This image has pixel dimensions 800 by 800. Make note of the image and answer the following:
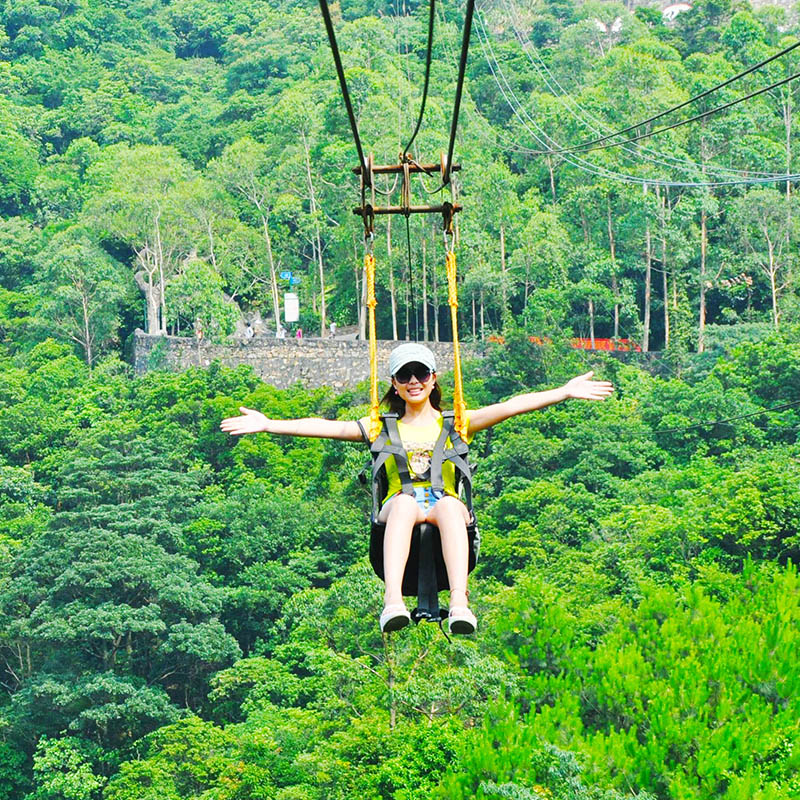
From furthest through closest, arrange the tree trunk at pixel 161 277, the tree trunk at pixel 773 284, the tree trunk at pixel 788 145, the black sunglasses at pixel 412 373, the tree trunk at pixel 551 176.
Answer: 1. the tree trunk at pixel 551 176
2. the tree trunk at pixel 161 277
3. the tree trunk at pixel 788 145
4. the tree trunk at pixel 773 284
5. the black sunglasses at pixel 412 373

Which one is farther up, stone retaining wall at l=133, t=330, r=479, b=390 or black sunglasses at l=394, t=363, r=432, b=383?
black sunglasses at l=394, t=363, r=432, b=383

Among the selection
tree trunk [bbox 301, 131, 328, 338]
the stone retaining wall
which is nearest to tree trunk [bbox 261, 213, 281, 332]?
tree trunk [bbox 301, 131, 328, 338]

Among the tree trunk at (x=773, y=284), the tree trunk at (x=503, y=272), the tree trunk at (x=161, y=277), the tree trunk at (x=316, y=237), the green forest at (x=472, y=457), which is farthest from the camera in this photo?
the tree trunk at (x=161, y=277)

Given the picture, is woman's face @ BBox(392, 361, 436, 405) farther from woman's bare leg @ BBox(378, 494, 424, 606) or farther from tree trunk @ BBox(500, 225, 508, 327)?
tree trunk @ BBox(500, 225, 508, 327)

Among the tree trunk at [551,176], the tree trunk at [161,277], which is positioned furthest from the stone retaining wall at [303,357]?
the tree trunk at [551,176]

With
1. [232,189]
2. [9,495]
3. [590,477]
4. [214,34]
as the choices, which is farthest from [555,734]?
[214,34]

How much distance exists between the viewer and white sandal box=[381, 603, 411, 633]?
22.5 feet

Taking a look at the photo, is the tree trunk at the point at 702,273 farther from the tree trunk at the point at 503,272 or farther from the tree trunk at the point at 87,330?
the tree trunk at the point at 87,330

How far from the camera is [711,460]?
3100 cm

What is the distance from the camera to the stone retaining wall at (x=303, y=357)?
36531mm

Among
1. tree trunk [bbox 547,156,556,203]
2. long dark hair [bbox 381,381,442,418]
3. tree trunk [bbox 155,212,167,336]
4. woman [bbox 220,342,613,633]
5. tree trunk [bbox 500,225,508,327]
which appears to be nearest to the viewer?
woman [bbox 220,342,613,633]

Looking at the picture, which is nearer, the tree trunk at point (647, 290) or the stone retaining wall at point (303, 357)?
the stone retaining wall at point (303, 357)

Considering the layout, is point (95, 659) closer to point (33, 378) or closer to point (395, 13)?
point (33, 378)

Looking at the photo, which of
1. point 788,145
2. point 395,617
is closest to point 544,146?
point 788,145
